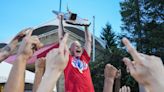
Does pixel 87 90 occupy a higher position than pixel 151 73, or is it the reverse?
pixel 151 73

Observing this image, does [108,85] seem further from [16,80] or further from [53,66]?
[53,66]

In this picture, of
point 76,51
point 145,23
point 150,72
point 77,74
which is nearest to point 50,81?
point 150,72

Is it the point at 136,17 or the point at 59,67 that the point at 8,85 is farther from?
the point at 136,17

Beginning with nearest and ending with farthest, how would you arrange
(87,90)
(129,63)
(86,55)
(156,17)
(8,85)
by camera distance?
(129,63) < (8,85) < (87,90) < (86,55) < (156,17)

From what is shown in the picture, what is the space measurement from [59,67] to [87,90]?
2483mm

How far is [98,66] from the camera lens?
1784 centimetres

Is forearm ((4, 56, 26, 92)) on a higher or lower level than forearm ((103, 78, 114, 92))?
higher

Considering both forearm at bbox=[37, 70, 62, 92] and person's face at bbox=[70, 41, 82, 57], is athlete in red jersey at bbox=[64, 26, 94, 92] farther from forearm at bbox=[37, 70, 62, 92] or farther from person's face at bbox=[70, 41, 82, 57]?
forearm at bbox=[37, 70, 62, 92]

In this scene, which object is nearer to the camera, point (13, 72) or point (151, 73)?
point (151, 73)

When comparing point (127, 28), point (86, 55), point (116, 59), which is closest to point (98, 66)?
point (116, 59)

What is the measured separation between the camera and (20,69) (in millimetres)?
1501

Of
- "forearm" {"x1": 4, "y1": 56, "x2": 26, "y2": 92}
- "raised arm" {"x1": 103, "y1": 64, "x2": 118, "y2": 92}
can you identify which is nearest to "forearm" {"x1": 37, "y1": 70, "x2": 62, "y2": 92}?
"forearm" {"x1": 4, "y1": 56, "x2": 26, "y2": 92}

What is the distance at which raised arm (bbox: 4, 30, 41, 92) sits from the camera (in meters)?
1.47

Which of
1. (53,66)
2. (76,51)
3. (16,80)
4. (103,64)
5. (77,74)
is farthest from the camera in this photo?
(103,64)
